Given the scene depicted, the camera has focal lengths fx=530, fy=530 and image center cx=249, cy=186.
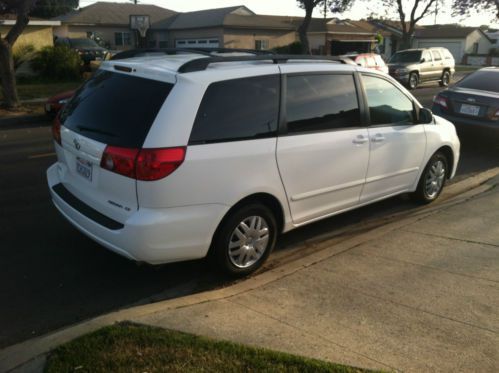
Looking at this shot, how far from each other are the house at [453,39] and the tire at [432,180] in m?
64.1

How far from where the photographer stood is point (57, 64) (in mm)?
21578

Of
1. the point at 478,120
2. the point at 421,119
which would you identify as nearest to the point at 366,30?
the point at 478,120

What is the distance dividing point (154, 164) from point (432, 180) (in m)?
3.90

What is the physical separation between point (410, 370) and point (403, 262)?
1.74 metres

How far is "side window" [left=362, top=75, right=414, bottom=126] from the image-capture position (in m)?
5.28

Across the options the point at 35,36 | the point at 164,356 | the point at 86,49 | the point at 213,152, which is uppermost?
the point at 35,36

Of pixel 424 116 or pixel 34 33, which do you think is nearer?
pixel 424 116

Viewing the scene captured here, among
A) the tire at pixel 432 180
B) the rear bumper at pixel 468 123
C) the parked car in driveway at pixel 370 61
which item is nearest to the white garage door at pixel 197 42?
the parked car in driveway at pixel 370 61

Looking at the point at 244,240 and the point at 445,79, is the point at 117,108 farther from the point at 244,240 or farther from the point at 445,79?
the point at 445,79

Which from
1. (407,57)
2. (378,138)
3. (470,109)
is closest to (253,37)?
(407,57)

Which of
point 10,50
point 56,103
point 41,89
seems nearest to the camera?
point 56,103

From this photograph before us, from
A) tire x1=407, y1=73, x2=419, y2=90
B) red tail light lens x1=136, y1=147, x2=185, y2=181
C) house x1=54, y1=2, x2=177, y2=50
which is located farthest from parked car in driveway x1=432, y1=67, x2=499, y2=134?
house x1=54, y1=2, x2=177, y2=50

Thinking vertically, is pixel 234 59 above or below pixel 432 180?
above

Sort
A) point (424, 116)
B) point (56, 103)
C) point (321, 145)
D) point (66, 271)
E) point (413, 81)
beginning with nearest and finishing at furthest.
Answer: point (66, 271), point (321, 145), point (424, 116), point (56, 103), point (413, 81)
